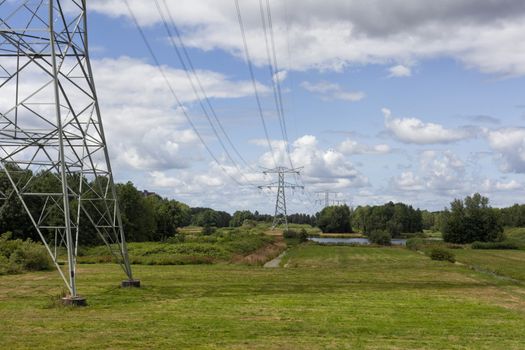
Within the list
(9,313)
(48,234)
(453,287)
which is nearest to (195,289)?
(9,313)

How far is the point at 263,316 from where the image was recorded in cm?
2134

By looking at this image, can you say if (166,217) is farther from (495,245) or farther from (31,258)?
(31,258)

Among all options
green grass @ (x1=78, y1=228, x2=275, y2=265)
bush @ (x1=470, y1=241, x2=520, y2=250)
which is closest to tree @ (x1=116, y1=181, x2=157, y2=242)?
green grass @ (x1=78, y1=228, x2=275, y2=265)

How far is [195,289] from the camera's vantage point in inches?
1221

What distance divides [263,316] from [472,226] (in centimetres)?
12022

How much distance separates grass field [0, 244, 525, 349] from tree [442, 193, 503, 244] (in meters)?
101

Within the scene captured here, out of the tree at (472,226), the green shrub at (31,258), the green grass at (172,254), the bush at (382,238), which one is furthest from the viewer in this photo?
the tree at (472,226)

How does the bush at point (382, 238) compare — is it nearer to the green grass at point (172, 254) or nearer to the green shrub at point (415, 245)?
the green shrub at point (415, 245)

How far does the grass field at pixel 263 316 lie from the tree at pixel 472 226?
100873 millimetres

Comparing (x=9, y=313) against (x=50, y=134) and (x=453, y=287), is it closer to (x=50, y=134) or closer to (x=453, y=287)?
(x=50, y=134)

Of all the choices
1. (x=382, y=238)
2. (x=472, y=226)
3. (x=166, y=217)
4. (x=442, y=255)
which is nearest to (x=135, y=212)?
(x=166, y=217)

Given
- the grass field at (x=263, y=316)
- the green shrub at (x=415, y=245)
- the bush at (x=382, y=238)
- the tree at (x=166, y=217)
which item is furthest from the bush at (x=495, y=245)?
the grass field at (x=263, y=316)

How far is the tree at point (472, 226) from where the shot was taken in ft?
428

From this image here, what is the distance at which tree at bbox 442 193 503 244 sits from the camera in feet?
428
